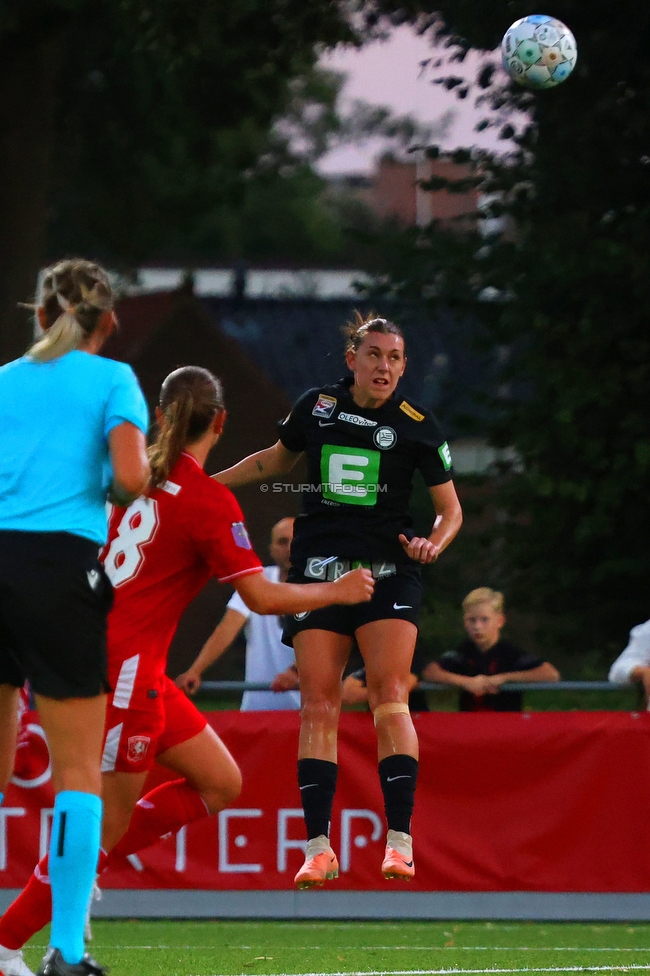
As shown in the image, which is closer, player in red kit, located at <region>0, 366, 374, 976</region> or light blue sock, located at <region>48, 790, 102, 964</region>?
light blue sock, located at <region>48, 790, 102, 964</region>

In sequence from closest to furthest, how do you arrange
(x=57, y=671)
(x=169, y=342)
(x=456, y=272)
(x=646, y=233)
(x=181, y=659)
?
(x=57, y=671) → (x=646, y=233) → (x=456, y=272) → (x=181, y=659) → (x=169, y=342)

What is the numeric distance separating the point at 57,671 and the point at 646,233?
9.10 meters

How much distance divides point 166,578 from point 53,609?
101 centimetres

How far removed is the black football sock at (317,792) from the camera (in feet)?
22.4

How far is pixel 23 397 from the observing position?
518 cm

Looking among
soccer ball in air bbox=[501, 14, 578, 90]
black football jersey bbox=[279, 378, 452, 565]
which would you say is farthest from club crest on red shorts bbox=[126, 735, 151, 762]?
soccer ball in air bbox=[501, 14, 578, 90]

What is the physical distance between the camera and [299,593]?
5738mm

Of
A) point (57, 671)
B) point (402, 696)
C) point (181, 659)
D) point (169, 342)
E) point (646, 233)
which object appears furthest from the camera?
point (169, 342)

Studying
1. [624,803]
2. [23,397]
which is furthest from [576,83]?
[23,397]

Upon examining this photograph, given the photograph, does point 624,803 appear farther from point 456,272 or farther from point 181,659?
point 181,659

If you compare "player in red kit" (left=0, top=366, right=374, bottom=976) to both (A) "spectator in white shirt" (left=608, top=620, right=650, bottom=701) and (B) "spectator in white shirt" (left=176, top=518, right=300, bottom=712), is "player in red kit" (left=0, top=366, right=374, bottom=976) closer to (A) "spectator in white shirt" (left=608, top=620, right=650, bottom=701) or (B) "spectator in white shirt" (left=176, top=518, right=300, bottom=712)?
(B) "spectator in white shirt" (left=176, top=518, right=300, bottom=712)

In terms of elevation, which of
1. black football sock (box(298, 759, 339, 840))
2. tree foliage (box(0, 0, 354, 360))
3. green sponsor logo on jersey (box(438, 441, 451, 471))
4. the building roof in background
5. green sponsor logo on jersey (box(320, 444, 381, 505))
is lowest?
black football sock (box(298, 759, 339, 840))

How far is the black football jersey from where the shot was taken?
273 inches

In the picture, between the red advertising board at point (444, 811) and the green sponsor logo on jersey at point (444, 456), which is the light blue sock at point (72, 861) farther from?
the red advertising board at point (444, 811)
